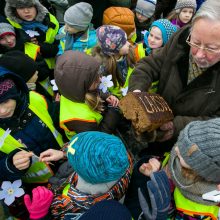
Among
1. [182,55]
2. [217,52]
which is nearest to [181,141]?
[217,52]

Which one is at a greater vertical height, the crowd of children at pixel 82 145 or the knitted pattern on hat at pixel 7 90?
the knitted pattern on hat at pixel 7 90

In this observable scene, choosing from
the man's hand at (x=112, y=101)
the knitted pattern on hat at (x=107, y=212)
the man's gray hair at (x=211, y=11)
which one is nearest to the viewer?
the knitted pattern on hat at (x=107, y=212)

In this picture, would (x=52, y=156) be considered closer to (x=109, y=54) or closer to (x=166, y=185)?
(x=166, y=185)

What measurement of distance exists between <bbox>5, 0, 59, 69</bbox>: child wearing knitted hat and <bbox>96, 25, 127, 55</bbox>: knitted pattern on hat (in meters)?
0.87

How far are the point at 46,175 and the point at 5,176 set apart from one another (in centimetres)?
30

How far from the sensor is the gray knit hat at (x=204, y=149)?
43.4 inches

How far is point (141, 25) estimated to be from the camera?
3918 mm

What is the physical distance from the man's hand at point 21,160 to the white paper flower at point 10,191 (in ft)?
0.38

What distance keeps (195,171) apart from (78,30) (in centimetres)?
236

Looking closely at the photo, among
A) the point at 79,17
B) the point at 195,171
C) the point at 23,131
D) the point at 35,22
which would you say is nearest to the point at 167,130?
the point at 195,171

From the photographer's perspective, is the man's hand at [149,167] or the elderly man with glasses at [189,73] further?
the man's hand at [149,167]

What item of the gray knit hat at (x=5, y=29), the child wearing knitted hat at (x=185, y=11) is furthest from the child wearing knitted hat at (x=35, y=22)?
the child wearing knitted hat at (x=185, y=11)

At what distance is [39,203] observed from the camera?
1.31m

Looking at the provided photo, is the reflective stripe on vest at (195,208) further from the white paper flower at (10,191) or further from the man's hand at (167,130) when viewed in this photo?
the white paper flower at (10,191)
